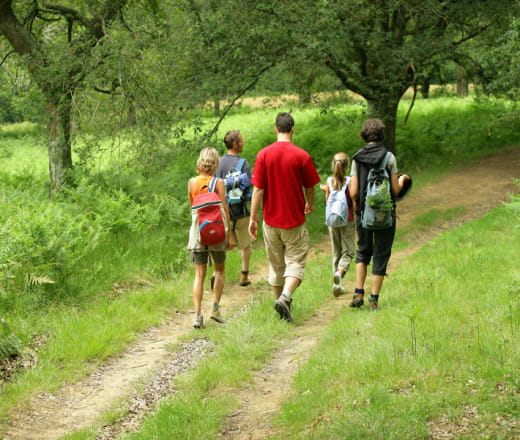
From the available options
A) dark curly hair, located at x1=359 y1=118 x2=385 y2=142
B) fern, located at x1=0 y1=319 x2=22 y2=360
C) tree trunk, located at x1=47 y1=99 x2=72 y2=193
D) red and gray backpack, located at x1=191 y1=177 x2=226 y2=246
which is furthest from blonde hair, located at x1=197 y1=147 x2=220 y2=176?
tree trunk, located at x1=47 y1=99 x2=72 y2=193

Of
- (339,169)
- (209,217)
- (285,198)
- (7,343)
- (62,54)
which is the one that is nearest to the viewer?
(7,343)

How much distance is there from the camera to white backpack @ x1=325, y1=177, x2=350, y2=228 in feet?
26.9

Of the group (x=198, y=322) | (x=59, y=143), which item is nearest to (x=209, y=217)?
(x=198, y=322)

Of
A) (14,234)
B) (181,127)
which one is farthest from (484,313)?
(181,127)

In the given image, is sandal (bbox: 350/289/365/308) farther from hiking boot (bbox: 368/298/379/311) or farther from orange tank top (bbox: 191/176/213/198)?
orange tank top (bbox: 191/176/213/198)

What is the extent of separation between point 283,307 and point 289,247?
0.67m

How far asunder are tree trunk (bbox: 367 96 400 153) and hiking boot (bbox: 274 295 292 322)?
33.7 feet

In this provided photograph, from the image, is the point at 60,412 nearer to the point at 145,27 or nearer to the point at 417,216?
the point at 145,27

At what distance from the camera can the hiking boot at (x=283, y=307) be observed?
22.6 feet

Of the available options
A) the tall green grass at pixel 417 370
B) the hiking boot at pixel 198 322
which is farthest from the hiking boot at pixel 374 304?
the hiking boot at pixel 198 322

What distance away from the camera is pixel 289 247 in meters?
6.98

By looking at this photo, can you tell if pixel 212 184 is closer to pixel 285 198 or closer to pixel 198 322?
pixel 285 198

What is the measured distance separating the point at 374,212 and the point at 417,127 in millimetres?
18500

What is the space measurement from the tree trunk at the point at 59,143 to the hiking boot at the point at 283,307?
7.46 m
